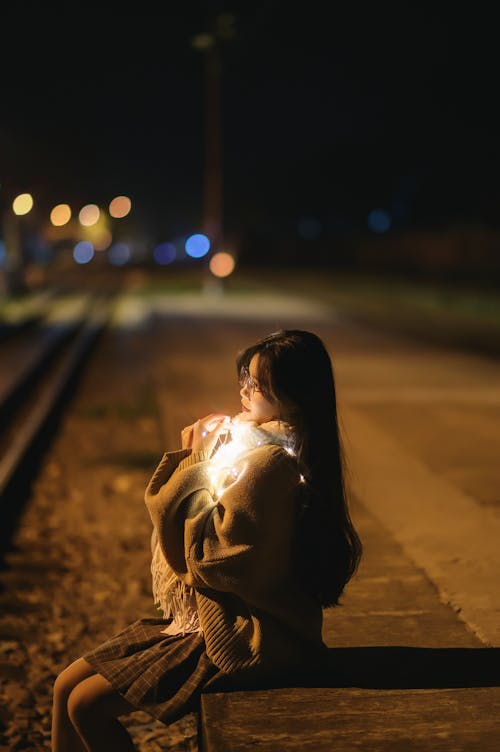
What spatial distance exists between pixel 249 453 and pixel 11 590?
378 cm

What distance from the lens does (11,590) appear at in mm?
6172

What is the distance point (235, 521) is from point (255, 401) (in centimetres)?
38

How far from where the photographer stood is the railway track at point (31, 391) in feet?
28.5

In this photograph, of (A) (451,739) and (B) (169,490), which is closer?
(B) (169,490)

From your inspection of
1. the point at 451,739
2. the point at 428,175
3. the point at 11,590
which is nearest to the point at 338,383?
the point at 11,590

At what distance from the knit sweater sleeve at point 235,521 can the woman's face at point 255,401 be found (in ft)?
0.49

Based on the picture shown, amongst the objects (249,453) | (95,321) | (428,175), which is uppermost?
(428,175)

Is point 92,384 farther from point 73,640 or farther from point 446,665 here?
point 446,665

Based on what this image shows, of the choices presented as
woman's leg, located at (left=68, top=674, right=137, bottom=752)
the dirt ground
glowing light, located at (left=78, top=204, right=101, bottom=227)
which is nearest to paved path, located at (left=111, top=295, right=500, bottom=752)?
woman's leg, located at (left=68, top=674, right=137, bottom=752)

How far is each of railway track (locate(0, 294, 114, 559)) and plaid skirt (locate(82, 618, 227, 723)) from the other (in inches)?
160

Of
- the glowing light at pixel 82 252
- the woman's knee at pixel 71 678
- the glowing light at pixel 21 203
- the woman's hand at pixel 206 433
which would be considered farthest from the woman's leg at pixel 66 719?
the glowing light at pixel 82 252

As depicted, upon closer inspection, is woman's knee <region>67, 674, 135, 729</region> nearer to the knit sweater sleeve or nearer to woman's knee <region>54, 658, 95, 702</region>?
woman's knee <region>54, 658, 95, 702</region>

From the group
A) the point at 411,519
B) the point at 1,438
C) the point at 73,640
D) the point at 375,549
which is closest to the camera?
the point at 73,640

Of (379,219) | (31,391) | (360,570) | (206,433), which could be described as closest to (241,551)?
(206,433)
